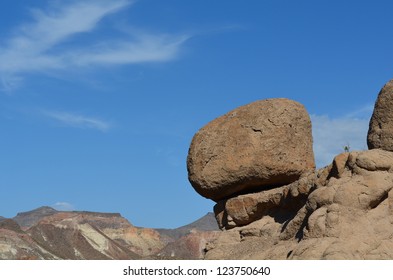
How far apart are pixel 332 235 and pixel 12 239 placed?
1209 inches

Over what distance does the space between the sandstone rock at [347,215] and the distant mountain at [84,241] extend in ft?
79.9

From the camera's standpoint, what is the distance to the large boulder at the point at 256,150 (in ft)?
49.7

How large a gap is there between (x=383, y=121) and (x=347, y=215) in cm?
291

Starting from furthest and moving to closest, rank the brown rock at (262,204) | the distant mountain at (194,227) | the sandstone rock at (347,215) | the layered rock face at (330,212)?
1. the distant mountain at (194,227)
2. the brown rock at (262,204)
3. the layered rock face at (330,212)
4. the sandstone rock at (347,215)

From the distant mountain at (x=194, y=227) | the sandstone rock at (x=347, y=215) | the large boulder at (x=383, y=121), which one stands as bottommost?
the sandstone rock at (x=347, y=215)

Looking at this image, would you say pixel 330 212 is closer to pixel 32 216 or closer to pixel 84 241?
pixel 84 241

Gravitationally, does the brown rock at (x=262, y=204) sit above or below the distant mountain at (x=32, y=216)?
below

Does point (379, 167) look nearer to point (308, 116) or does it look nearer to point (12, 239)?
point (308, 116)

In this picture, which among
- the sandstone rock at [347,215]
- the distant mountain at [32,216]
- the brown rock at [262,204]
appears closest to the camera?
the sandstone rock at [347,215]

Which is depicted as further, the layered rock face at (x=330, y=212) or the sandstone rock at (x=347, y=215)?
the layered rock face at (x=330, y=212)

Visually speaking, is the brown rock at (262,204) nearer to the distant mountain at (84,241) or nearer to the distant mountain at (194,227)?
the distant mountain at (84,241)

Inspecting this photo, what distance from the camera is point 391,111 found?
13.8 metres

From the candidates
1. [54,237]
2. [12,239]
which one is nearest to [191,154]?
[12,239]

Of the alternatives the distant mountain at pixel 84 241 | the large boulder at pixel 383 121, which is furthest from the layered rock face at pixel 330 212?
the distant mountain at pixel 84 241
